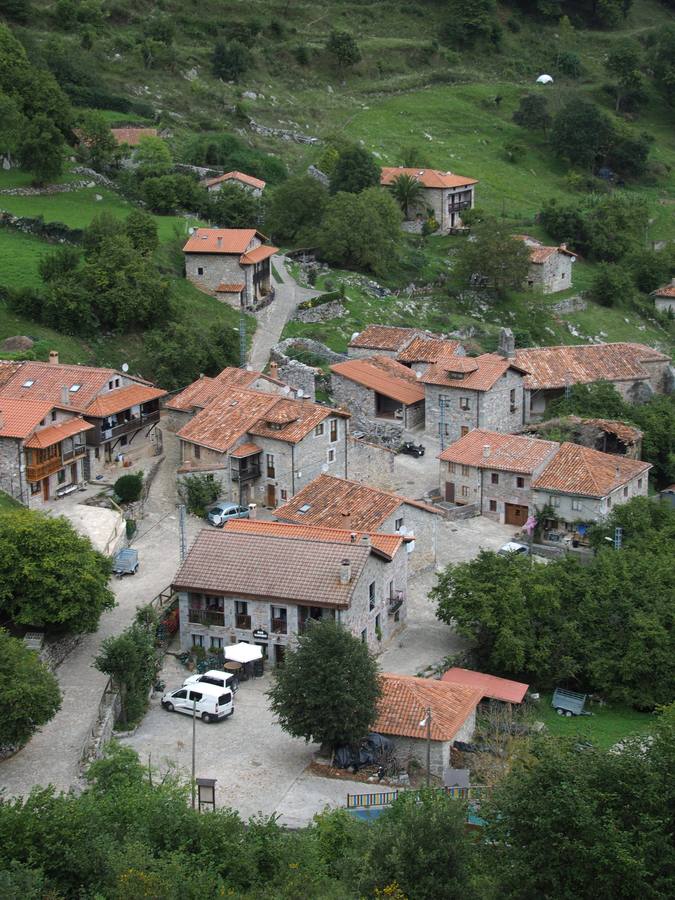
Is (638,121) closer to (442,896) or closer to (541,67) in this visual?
(541,67)

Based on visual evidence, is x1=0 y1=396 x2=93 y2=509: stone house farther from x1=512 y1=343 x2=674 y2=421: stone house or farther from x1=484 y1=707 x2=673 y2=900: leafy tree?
x1=484 y1=707 x2=673 y2=900: leafy tree

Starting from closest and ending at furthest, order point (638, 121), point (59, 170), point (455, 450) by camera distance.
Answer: point (455, 450) → point (59, 170) → point (638, 121)

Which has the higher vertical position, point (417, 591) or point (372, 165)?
point (372, 165)

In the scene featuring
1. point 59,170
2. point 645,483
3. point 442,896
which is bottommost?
point 645,483

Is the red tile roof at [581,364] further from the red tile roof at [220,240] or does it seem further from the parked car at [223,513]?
the parked car at [223,513]

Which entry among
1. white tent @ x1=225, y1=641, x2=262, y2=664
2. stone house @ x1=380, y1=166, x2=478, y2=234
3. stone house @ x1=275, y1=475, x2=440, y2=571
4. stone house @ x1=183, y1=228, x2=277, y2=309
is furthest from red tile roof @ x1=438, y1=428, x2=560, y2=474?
stone house @ x1=380, y1=166, x2=478, y2=234

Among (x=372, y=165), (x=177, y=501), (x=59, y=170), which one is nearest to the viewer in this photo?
(x=177, y=501)

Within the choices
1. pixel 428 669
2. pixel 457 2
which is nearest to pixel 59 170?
pixel 428 669
